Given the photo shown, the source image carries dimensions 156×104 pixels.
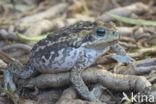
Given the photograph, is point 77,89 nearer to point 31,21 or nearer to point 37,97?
point 37,97

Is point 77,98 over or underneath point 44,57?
underneath

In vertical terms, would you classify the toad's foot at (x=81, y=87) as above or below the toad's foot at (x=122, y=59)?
below

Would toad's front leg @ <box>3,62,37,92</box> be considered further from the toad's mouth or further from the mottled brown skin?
the toad's mouth

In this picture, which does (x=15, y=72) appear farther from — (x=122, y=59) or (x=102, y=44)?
(x=122, y=59)

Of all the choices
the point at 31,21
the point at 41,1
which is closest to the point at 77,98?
the point at 31,21

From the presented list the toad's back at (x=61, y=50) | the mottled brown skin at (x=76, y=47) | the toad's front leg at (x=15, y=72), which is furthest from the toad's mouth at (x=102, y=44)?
the toad's front leg at (x=15, y=72)

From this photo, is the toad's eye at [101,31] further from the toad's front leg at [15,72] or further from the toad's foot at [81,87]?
the toad's front leg at [15,72]

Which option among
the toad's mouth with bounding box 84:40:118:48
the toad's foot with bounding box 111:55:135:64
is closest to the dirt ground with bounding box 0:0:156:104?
the toad's foot with bounding box 111:55:135:64

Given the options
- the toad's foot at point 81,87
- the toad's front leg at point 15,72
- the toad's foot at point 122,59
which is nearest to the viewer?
the toad's foot at point 81,87
